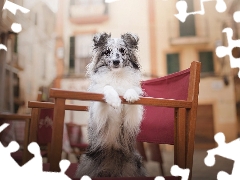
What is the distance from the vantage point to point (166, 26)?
734 cm

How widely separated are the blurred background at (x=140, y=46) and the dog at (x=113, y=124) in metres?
3.98

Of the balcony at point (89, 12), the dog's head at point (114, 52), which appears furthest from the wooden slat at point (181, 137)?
the balcony at point (89, 12)

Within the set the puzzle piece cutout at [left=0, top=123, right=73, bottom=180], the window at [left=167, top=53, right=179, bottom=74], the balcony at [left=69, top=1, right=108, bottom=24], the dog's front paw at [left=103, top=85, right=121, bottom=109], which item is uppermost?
the balcony at [left=69, top=1, right=108, bottom=24]

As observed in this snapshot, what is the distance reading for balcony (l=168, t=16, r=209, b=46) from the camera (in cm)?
714

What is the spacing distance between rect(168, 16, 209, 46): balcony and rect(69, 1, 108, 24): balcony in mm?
1815

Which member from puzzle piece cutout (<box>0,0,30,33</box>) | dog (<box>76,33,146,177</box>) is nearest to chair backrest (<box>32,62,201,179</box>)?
dog (<box>76,33,146,177</box>)

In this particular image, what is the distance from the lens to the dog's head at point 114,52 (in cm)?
194

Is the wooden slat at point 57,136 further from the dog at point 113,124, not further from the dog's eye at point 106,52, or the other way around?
the dog's eye at point 106,52

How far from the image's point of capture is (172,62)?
25.0ft

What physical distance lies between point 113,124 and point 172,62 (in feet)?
19.6

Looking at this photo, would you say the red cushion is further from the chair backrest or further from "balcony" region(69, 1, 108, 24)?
"balcony" region(69, 1, 108, 24)

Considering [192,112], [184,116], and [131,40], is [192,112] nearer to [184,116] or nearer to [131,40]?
[184,116]

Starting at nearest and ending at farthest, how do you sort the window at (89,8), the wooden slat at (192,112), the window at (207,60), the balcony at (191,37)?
the wooden slat at (192,112)
the window at (89,8)
the balcony at (191,37)
the window at (207,60)

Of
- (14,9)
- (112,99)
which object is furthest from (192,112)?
(14,9)
